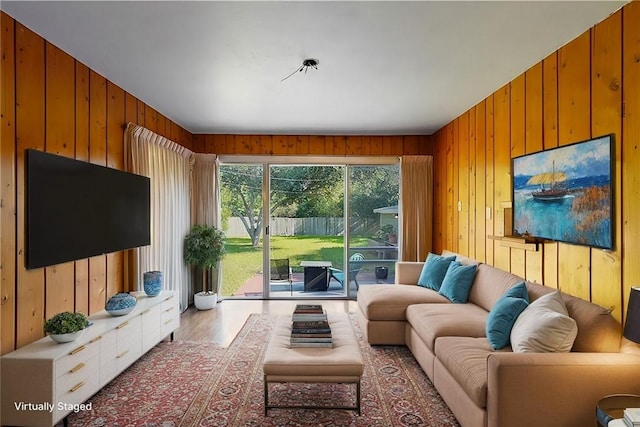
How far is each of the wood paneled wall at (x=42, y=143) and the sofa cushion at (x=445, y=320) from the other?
2819mm

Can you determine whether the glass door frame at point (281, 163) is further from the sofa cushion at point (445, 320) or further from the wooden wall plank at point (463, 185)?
the sofa cushion at point (445, 320)

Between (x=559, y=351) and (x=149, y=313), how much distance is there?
10.4ft

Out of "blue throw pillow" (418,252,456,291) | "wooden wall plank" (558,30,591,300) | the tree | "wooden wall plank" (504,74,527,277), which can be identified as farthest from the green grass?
"wooden wall plank" (558,30,591,300)

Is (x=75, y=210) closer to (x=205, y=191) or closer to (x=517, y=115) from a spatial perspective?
(x=205, y=191)

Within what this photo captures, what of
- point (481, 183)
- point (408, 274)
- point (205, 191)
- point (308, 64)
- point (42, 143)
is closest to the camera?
point (42, 143)

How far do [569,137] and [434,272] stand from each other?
6.87ft

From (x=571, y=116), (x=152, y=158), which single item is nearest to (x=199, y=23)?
(x=152, y=158)

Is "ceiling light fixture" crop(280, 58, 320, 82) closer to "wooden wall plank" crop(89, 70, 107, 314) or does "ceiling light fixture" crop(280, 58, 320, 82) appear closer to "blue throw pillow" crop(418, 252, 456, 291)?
"wooden wall plank" crop(89, 70, 107, 314)

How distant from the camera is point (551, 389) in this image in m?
1.93

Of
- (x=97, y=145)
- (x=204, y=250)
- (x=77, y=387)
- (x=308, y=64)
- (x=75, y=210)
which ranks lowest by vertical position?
(x=77, y=387)

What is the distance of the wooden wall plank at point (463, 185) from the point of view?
15.0 feet

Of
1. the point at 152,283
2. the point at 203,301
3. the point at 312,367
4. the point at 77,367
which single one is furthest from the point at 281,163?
the point at 77,367

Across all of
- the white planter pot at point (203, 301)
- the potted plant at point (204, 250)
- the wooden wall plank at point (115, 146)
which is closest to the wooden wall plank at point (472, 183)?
the potted plant at point (204, 250)

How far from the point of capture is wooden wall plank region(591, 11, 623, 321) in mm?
2270
